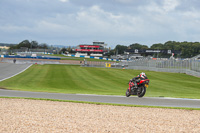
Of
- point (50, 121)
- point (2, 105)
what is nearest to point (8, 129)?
point (50, 121)

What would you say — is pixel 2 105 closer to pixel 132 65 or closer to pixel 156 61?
pixel 156 61

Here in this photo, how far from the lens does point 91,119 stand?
9.88 metres

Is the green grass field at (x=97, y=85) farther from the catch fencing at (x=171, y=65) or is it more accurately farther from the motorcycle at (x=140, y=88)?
the catch fencing at (x=171, y=65)

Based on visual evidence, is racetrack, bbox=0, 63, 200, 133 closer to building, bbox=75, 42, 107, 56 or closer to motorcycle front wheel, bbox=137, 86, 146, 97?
motorcycle front wheel, bbox=137, 86, 146, 97

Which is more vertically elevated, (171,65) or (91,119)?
(171,65)

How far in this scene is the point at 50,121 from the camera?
9.44m

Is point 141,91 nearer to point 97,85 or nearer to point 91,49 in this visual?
point 97,85

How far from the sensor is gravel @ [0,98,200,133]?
8648 millimetres

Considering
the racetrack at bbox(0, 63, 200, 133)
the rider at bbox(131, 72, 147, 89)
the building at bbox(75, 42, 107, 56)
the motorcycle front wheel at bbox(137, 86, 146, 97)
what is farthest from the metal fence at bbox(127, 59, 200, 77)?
the building at bbox(75, 42, 107, 56)

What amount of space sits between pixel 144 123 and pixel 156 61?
4930 cm

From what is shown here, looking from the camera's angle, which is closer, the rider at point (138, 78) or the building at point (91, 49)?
the rider at point (138, 78)

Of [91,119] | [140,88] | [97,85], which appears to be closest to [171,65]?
[97,85]

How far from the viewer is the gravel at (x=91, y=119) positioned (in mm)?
8648

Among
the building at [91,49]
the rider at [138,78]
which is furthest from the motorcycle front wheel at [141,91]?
the building at [91,49]
